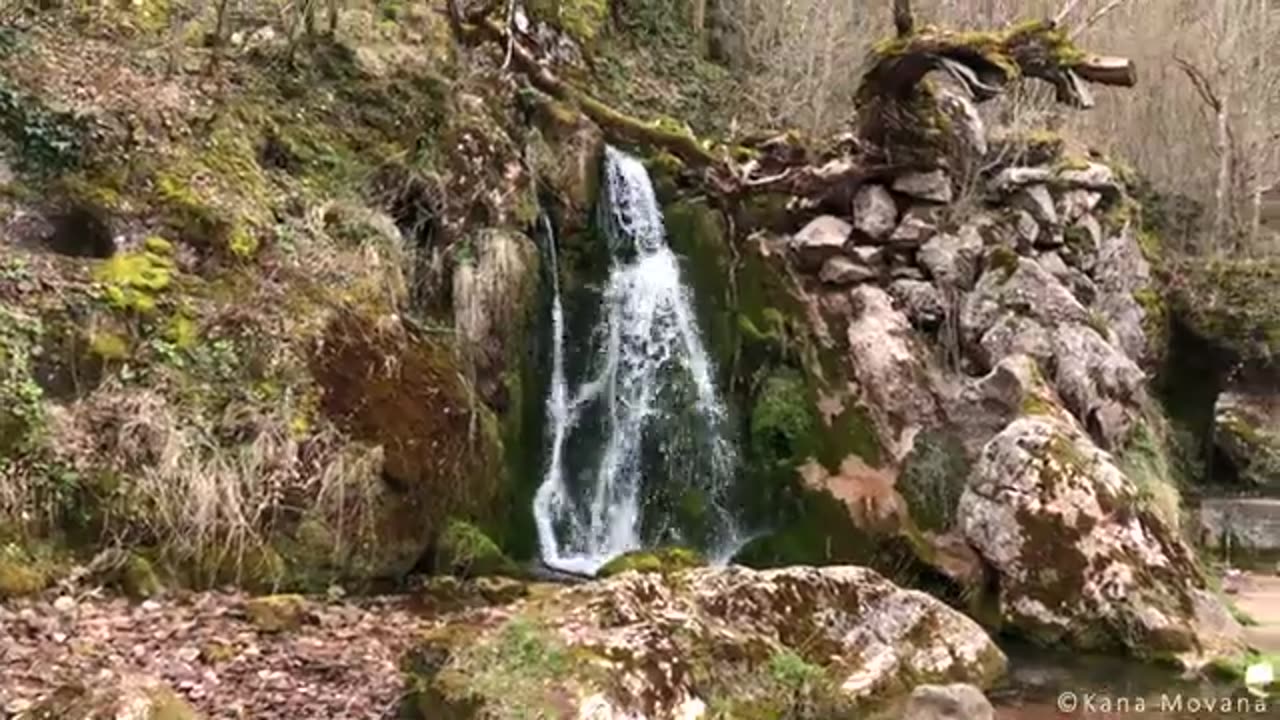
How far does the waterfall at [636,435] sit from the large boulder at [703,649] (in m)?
2.99

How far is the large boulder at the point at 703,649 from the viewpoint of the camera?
614 cm

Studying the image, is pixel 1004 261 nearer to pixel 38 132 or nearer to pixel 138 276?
pixel 138 276

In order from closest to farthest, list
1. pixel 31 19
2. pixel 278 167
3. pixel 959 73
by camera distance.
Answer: pixel 31 19 → pixel 278 167 → pixel 959 73

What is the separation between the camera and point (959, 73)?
1185 centimetres

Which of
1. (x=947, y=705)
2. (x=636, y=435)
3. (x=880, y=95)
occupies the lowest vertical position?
(x=947, y=705)

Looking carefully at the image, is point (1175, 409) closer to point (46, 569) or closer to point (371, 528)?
point (371, 528)

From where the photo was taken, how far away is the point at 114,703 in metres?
4.80

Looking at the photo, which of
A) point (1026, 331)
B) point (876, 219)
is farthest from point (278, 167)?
point (1026, 331)

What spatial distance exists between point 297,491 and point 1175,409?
15.6m

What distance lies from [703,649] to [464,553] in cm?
255

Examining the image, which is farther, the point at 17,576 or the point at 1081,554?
the point at 1081,554

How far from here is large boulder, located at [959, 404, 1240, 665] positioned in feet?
→ 31.6

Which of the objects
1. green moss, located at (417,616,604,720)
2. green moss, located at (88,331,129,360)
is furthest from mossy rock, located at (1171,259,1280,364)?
green moss, located at (88,331,129,360)

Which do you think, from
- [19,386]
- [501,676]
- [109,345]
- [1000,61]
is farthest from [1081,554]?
[19,386]
